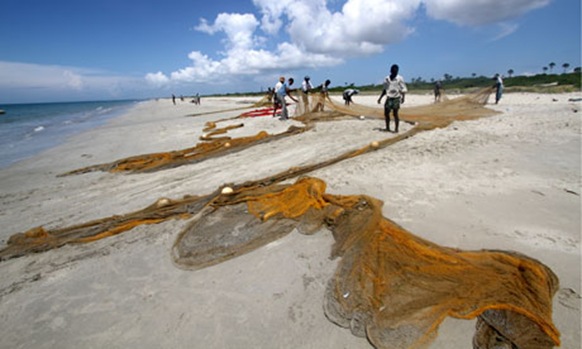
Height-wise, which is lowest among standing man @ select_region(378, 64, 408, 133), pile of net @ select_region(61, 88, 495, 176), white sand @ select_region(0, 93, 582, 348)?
white sand @ select_region(0, 93, 582, 348)

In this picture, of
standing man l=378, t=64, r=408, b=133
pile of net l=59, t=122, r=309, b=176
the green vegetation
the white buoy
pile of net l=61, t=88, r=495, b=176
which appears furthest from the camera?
the green vegetation

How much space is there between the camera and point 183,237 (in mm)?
3385

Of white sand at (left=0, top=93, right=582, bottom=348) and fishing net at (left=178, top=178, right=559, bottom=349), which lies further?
white sand at (left=0, top=93, right=582, bottom=348)

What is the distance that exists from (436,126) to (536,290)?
24.1 ft

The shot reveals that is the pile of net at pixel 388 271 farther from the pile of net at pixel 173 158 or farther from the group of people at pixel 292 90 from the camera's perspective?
the group of people at pixel 292 90

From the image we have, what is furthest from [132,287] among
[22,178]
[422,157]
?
[22,178]

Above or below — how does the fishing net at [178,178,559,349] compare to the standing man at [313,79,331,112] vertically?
below

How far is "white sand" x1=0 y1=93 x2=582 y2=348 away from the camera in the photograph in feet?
7.09

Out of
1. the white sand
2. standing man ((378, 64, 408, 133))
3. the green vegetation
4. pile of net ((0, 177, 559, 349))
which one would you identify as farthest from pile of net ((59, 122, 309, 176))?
the green vegetation

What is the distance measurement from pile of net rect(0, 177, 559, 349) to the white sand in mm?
117

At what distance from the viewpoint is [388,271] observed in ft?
7.77

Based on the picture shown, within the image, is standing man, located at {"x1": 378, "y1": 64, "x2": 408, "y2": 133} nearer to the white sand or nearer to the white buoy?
the white sand

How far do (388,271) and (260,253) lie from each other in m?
1.36

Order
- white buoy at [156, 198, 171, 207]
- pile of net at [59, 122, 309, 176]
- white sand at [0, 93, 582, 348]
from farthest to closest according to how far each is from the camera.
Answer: pile of net at [59, 122, 309, 176] → white buoy at [156, 198, 171, 207] → white sand at [0, 93, 582, 348]
